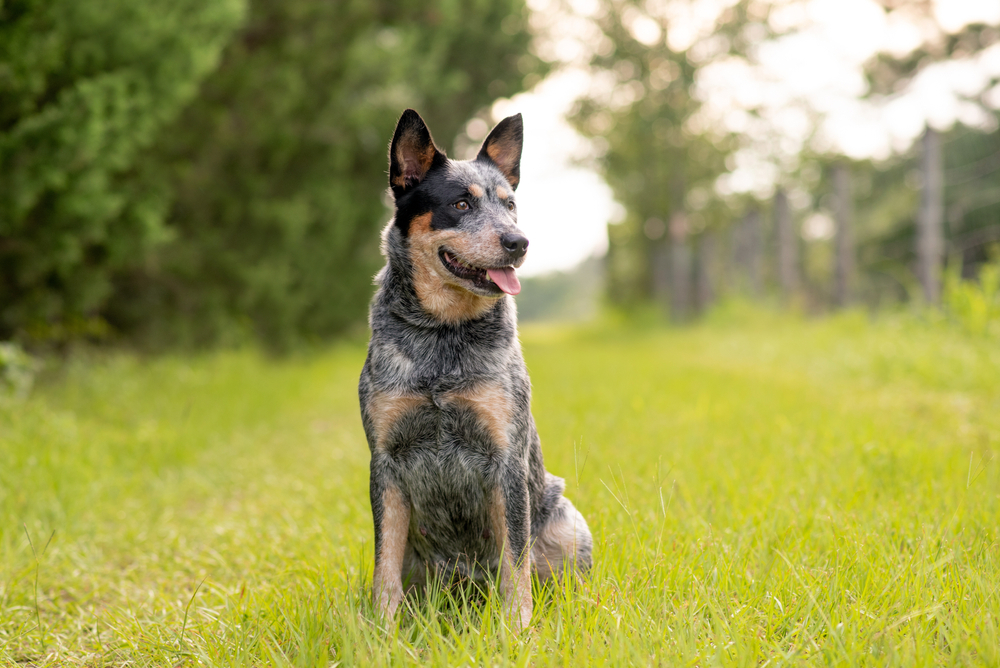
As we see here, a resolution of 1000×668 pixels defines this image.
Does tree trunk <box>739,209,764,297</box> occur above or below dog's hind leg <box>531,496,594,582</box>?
above

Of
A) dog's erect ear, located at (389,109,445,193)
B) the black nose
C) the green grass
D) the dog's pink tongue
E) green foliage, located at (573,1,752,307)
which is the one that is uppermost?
green foliage, located at (573,1,752,307)

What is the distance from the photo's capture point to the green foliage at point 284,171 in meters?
8.77

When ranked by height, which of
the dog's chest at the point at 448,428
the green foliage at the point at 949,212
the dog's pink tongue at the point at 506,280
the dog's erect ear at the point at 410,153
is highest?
the green foliage at the point at 949,212

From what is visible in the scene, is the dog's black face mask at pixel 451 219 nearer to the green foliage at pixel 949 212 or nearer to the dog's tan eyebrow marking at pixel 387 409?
the dog's tan eyebrow marking at pixel 387 409

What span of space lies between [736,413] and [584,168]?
55.2ft

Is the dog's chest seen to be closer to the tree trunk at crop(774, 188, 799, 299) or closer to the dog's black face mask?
the dog's black face mask

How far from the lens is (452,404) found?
7.86 feet

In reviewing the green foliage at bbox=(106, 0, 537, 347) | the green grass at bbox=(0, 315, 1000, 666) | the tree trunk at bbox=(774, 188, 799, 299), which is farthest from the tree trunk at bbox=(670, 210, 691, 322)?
the green grass at bbox=(0, 315, 1000, 666)

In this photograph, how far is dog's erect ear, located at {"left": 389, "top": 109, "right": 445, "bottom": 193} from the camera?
2578 millimetres

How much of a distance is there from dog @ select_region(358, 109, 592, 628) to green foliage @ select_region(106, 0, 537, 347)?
5.90 meters

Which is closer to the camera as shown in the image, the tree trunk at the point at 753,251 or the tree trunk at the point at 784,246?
the tree trunk at the point at 784,246

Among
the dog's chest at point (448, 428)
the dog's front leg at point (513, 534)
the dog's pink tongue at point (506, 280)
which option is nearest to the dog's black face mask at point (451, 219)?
the dog's pink tongue at point (506, 280)

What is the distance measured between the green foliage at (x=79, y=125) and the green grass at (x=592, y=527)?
1138 mm

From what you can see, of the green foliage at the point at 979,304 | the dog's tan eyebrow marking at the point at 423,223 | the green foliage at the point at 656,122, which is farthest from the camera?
the green foliage at the point at 656,122
